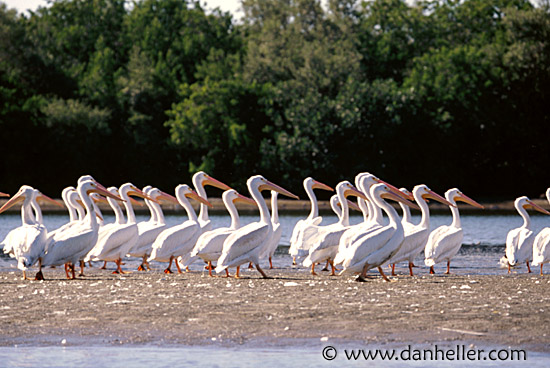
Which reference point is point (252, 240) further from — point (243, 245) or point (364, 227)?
point (364, 227)

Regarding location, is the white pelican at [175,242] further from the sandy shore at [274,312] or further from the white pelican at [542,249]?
the white pelican at [542,249]

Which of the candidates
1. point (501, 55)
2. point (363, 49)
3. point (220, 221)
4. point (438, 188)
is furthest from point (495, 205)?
point (220, 221)

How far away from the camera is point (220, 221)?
32.2 meters

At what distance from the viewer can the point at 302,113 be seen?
144ft

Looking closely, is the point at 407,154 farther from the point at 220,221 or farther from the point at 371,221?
the point at 371,221

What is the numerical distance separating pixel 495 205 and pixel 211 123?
45.0 ft

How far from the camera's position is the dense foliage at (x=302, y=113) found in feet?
145

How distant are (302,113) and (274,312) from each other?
113 ft

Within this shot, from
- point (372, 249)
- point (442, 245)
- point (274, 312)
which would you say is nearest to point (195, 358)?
point (274, 312)

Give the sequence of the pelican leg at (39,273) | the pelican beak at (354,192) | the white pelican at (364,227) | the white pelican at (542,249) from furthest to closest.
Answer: the pelican beak at (354,192)
the white pelican at (542,249)
the white pelican at (364,227)
the pelican leg at (39,273)

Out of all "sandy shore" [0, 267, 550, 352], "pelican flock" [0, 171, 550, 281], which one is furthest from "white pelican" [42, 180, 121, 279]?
"sandy shore" [0, 267, 550, 352]

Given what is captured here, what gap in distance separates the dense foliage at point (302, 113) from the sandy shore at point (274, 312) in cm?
3164

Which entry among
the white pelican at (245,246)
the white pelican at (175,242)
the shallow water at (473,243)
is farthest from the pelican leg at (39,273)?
the shallow water at (473,243)

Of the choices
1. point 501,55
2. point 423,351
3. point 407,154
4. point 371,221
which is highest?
point 501,55
